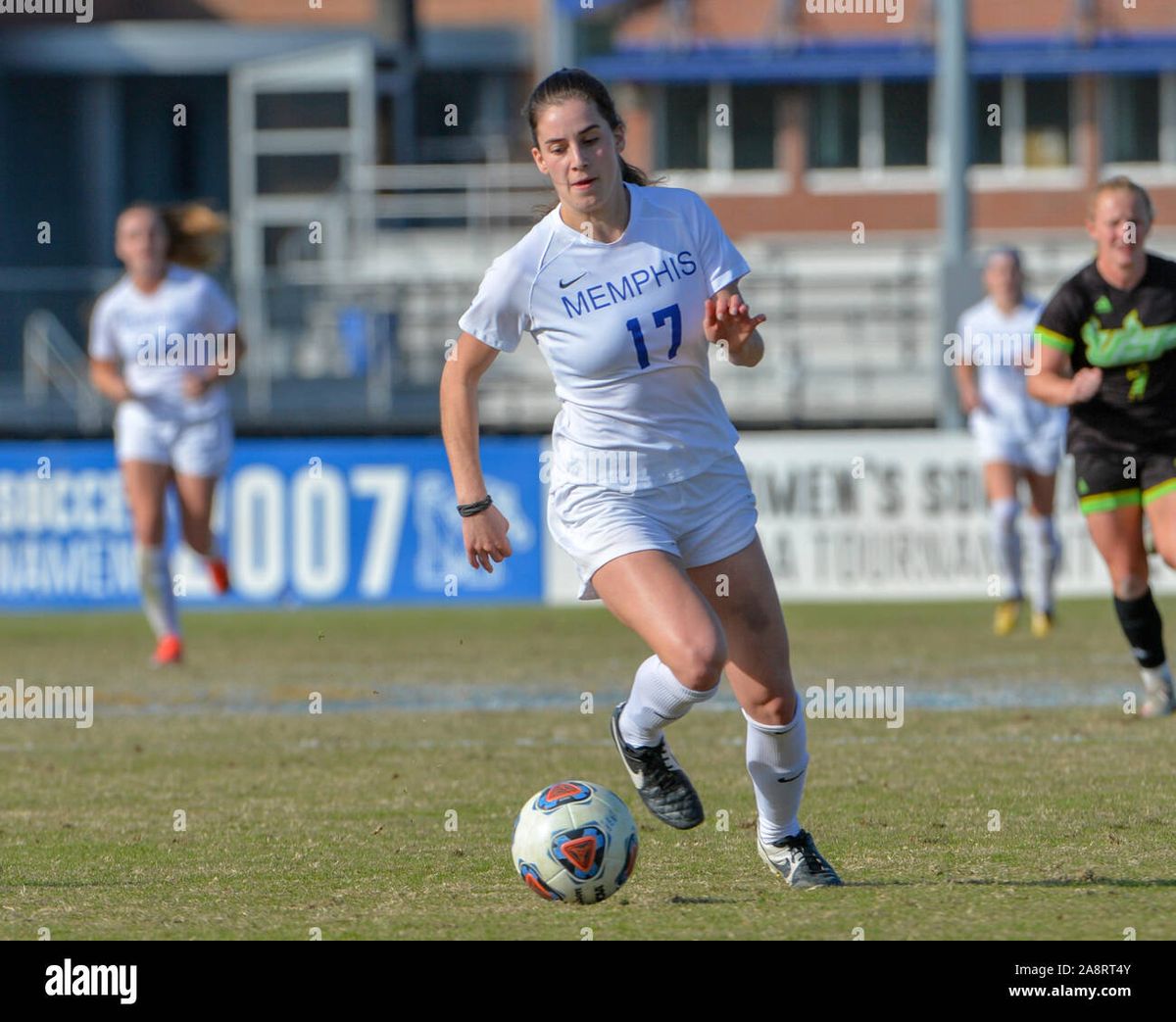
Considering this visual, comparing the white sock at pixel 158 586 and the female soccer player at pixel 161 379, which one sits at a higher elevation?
the female soccer player at pixel 161 379

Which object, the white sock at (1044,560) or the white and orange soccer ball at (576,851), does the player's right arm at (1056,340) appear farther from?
the white sock at (1044,560)

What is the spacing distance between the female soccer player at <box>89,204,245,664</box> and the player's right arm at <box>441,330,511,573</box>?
7.27 meters

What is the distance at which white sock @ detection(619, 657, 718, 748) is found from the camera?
638 centimetres

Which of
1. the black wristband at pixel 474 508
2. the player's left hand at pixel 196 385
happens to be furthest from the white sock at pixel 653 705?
the player's left hand at pixel 196 385

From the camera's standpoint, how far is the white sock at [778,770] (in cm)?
638

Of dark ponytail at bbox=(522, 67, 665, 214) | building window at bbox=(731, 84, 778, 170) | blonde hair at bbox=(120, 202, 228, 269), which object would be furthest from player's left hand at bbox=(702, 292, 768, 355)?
building window at bbox=(731, 84, 778, 170)

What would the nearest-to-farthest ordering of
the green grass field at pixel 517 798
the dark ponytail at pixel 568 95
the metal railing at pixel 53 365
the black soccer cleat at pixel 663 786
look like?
the green grass field at pixel 517 798, the dark ponytail at pixel 568 95, the black soccer cleat at pixel 663 786, the metal railing at pixel 53 365

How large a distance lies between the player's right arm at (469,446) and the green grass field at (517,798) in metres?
0.99

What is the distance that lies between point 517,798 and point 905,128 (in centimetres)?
3141

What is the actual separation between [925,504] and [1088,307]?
9.34 meters

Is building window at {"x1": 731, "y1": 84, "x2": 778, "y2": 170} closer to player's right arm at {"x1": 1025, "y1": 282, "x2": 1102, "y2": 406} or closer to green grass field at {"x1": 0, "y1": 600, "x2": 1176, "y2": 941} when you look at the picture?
green grass field at {"x1": 0, "y1": 600, "x2": 1176, "y2": 941}

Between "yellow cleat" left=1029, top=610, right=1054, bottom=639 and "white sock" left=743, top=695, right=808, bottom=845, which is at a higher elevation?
"white sock" left=743, top=695, right=808, bottom=845

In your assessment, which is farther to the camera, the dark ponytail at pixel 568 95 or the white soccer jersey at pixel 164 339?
the white soccer jersey at pixel 164 339
